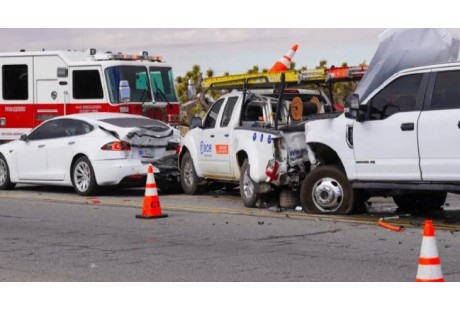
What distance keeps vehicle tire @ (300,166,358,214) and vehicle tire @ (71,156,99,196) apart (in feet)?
16.5

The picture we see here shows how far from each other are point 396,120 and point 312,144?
1644 millimetres

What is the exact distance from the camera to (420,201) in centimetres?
1441

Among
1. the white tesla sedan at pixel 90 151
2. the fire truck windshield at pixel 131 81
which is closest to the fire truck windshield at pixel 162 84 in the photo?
the fire truck windshield at pixel 131 81

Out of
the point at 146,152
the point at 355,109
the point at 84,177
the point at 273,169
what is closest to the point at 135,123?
the point at 146,152

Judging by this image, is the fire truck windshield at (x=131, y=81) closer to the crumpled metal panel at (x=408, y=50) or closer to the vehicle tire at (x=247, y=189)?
the vehicle tire at (x=247, y=189)

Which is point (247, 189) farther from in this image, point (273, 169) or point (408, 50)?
point (408, 50)

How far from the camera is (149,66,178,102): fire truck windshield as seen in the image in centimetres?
2203

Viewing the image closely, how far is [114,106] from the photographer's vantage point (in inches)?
835

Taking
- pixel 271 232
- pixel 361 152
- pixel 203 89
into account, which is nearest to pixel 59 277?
pixel 271 232

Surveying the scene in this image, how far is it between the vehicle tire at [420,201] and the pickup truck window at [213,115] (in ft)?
12.1

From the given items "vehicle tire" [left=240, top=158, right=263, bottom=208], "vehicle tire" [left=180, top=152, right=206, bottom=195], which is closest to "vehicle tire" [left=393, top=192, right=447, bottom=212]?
"vehicle tire" [left=240, top=158, right=263, bottom=208]

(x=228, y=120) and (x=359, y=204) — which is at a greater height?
(x=228, y=120)

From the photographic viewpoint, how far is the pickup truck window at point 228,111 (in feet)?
53.4

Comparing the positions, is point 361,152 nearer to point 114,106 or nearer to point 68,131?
point 68,131
